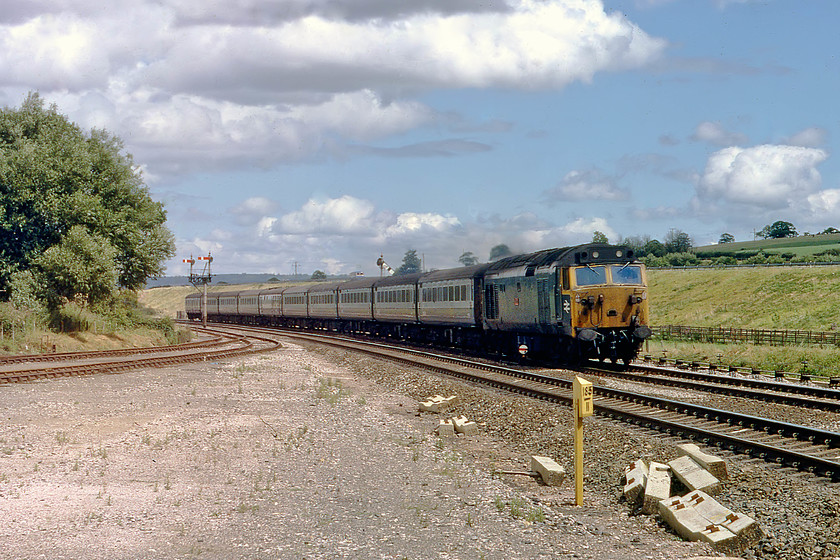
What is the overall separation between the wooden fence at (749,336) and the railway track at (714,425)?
16.3 meters

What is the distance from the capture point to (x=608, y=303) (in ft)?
75.1

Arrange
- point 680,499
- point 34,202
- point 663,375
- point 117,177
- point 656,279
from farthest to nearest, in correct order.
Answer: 1. point 656,279
2. point 117,177
3. point 34,202
4. point 663,375
5. point 680,499

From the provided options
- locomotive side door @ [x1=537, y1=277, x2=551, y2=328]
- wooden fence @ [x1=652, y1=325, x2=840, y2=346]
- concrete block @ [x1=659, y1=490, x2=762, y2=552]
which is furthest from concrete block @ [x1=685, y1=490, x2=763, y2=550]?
wooden fence @ [x1=652, y1=325, x2=840, y2=346]

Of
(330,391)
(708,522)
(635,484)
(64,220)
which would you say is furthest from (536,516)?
(64,220)

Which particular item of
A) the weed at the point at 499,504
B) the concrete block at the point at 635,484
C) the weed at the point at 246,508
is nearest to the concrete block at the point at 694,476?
A: the concrete block at the point at 635,484

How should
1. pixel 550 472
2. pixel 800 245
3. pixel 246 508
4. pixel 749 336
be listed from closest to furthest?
pixel 246 508, pixel 550 472, pixel 749 336, pixel 800 245

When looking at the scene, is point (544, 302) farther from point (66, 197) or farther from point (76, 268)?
point (66, 197)

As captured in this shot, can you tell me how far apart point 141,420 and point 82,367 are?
10.8m

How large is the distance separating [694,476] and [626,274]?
14.8 m

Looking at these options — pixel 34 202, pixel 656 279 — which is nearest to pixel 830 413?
pixel 34 202

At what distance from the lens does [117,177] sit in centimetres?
4100

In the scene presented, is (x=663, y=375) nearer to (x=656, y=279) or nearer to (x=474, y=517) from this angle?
(x=474, y=517)

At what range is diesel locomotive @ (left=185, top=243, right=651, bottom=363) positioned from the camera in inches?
898

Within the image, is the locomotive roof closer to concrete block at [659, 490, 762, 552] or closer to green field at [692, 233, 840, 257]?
Answer: concrete block at [659, 490, 762, 552]
